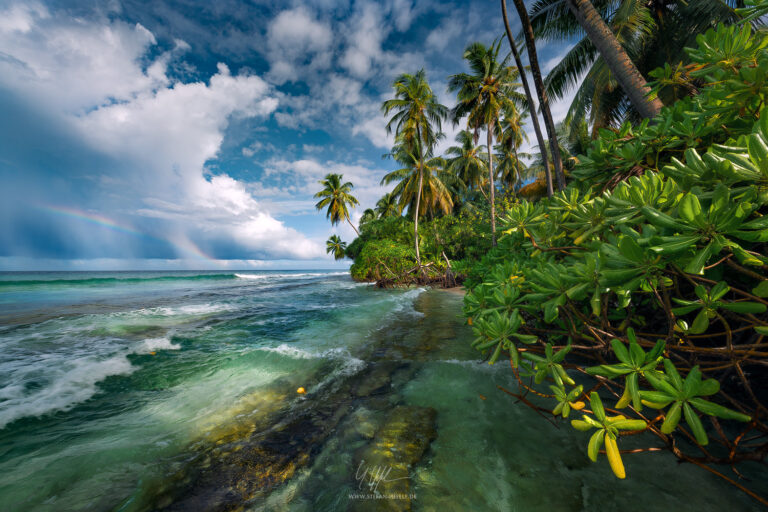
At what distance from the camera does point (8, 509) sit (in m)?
1.70

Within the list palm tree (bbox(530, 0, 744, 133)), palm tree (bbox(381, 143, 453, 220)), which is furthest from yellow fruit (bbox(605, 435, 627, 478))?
palm tree (bbox(381, 143, 453, 220))

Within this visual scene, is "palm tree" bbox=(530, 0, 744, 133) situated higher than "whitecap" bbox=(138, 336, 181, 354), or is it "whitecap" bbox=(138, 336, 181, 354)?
"palm tree" bbox=(530, 0, 744, 133)

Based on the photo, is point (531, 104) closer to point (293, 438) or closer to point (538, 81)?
point (538, 81)

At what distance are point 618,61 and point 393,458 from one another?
7.78m

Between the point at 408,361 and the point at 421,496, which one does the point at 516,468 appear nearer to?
the point at 421,496

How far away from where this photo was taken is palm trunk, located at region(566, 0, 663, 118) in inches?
189

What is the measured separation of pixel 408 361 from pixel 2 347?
8.44 metres

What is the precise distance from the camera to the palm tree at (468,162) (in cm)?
2250

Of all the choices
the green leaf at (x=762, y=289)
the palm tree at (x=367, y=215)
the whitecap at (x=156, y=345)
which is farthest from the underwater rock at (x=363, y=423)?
the palm tree at (x=367, y=215)

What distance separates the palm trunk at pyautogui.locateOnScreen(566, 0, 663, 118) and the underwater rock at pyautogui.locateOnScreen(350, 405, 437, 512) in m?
6.50

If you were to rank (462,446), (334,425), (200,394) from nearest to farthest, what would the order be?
(462,446) → (334,425) → (200,394)

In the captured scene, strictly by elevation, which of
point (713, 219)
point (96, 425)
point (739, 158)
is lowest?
point (96, 425)

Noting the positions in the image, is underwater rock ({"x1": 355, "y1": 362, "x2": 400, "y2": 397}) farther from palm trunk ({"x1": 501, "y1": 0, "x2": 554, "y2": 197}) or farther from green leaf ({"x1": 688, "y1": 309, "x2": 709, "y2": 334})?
palm trunk ({"x1": 501, "y1": 0, "x2": 554, "y2": 197})

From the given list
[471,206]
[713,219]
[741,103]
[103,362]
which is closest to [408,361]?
[713,219]
